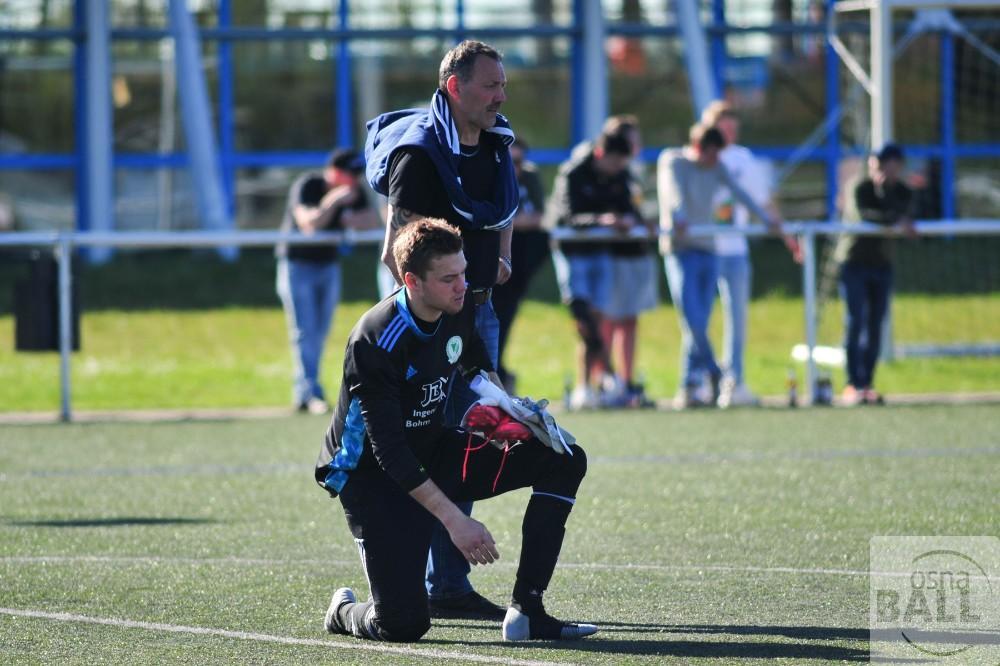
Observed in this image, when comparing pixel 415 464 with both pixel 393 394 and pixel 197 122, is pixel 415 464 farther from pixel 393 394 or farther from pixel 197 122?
pixel 197 122

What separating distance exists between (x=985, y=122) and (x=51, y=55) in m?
12.0

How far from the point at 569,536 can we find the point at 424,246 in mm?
2556

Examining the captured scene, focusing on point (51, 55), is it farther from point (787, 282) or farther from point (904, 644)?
point (904, 644)

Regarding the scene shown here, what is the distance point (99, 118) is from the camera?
22.2m

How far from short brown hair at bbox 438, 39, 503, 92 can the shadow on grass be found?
9.56 ft

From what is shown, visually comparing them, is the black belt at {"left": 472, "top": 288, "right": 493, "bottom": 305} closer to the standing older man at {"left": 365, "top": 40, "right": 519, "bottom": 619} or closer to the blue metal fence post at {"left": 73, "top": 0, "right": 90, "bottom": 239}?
the standing older man at {"left": 365, "top": 40, "right": 519, "bottom": 619}

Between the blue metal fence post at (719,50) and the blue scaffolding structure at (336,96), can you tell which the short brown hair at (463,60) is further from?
the blue metal fence post at (719,50)

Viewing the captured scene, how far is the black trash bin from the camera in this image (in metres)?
12.8

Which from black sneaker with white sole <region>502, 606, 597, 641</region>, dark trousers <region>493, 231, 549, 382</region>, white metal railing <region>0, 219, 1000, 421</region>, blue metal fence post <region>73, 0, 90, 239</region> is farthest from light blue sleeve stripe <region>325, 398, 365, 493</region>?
blue metal fence post <region>73, 0, 90, 239</region>

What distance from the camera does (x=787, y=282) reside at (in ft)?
65.7

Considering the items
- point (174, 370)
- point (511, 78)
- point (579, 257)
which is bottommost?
point (174, 370)

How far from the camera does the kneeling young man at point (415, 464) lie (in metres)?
5.54

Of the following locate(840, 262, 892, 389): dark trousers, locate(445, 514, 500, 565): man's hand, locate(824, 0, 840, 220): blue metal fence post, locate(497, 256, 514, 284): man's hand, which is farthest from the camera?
locate(824, 0, 840, 220): blue metal fence post

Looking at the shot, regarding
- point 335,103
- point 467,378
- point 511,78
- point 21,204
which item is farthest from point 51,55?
point 467,378
